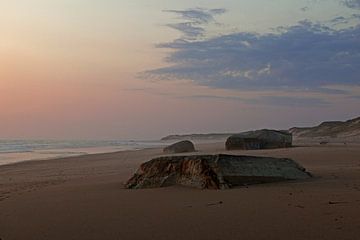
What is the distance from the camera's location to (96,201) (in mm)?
8328

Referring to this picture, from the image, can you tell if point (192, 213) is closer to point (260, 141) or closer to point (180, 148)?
point (260, 141)

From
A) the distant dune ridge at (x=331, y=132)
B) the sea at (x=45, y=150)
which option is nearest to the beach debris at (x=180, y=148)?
the sea at (x=45, y=150)

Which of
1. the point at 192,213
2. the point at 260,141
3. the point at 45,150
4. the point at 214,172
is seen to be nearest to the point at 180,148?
the point at 260,141

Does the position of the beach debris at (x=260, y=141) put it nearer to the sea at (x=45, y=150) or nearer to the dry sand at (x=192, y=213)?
the sea at (x=45, y=150)

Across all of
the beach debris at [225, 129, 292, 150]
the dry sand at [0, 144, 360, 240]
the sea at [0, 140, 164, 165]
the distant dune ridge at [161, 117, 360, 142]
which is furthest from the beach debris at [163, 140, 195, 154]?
the dry sand at [0, 144, 360, 240]

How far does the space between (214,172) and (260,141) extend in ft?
57.2

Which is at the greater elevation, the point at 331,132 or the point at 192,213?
the point at 331,132

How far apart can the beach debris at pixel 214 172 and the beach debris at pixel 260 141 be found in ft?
51.3

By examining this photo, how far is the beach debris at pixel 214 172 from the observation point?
9.17m

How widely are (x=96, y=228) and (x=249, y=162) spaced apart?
438cm

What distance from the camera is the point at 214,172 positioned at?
920 cm

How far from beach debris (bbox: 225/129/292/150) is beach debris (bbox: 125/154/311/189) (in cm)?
1563

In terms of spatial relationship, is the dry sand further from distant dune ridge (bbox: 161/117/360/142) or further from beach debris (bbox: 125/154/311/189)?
distant dune ridge (bbox: 161/117/360/142)

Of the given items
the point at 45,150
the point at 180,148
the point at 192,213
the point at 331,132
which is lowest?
the point at 192,213
